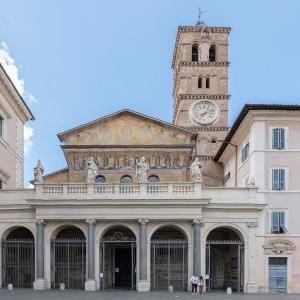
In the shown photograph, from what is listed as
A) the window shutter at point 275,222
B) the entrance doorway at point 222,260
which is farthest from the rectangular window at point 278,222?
the entrance doorway at point 222,260

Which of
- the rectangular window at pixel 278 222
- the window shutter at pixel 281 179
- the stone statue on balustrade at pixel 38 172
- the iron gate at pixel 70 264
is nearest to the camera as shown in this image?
the rectangular window at pixel 278 222

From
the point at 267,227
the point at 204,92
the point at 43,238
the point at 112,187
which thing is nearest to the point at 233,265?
the point at 267,227

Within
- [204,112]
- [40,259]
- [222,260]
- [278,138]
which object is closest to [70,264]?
[40,259]

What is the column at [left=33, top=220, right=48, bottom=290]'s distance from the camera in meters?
34.5

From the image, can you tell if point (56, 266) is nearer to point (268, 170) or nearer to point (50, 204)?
point (50, 204)

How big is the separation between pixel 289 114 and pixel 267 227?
704 centimetres

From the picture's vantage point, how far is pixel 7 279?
120 ft

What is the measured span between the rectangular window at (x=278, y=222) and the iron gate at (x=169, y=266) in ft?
18.2

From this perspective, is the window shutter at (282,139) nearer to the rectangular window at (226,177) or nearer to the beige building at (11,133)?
the rectangular window at (226,177)

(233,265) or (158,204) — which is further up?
(158,204)

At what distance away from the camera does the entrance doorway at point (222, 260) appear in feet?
122

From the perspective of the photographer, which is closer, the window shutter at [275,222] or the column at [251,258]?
the column at [251,258]

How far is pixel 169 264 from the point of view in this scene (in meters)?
36.3

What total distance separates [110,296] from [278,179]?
1267 centimetres
